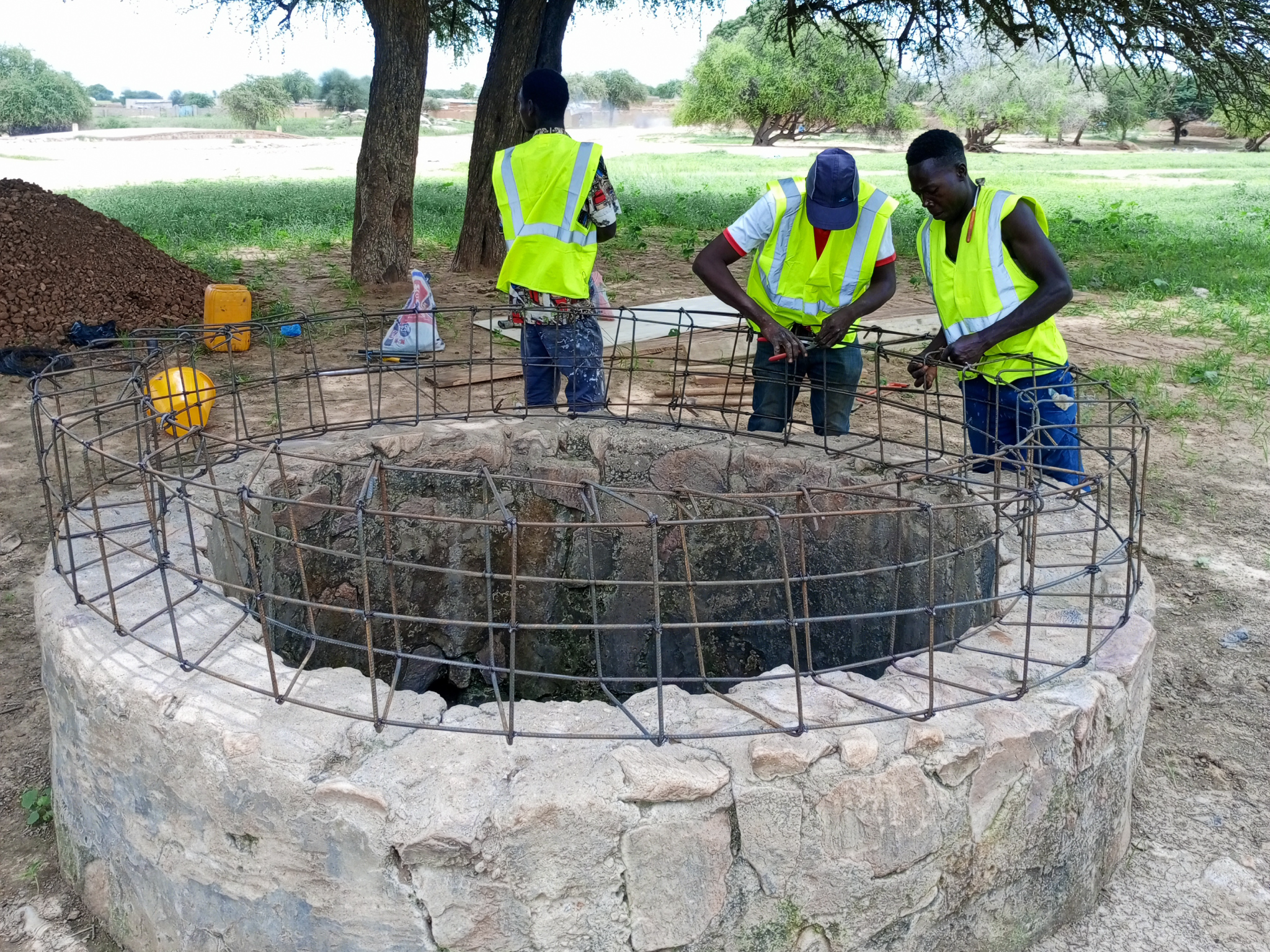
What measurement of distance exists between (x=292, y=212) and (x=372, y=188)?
192 inches

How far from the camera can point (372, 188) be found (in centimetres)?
827

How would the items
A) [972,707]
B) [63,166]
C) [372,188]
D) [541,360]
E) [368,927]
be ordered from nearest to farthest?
[368,927] < [972,707] < [541,360] < [372,188] < [63,166]

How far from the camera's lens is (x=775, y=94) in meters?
40.0

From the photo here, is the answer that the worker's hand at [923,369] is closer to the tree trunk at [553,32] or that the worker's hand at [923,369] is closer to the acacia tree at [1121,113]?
the tree trunk at [553,32]

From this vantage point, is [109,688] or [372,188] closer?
[109,688]

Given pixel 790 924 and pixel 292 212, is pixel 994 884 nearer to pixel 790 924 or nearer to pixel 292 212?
pixel 790 924

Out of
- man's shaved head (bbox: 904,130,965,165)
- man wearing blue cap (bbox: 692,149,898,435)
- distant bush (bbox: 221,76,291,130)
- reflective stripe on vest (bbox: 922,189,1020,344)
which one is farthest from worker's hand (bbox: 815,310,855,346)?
distant bush (bbox: 221,76,291,130)

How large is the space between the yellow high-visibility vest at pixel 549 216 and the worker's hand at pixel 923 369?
4.49 feet

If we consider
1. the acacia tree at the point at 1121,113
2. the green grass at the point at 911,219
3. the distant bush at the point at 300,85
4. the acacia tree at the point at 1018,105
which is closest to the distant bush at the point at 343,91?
the distant bush at the point at 300,85

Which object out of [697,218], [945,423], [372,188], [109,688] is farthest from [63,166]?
[109,688]

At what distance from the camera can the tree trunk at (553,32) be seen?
28.8 feet

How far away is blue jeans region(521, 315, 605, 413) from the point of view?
13.4 ft

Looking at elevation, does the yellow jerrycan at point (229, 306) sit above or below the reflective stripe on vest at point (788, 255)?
below

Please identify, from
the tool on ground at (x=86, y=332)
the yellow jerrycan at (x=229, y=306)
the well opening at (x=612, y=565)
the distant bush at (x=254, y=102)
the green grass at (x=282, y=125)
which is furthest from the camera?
the distant bush at (x=254, y=102)
